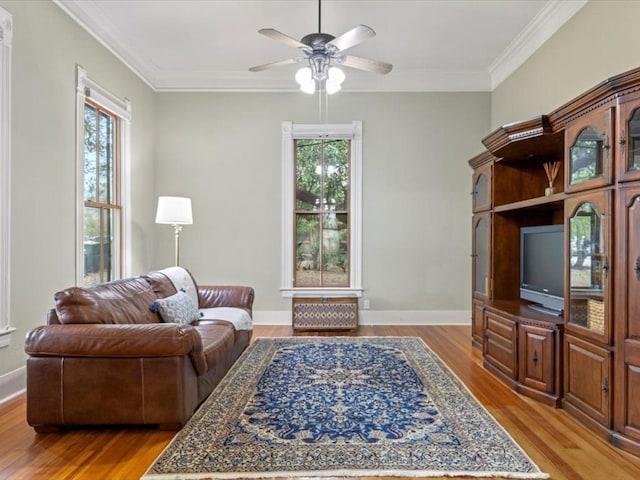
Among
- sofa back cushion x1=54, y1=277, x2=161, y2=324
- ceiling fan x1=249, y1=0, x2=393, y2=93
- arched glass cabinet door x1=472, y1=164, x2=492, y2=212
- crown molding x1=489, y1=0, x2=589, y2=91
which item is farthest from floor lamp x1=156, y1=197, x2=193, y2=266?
crown molding x1=489, y1=0, x2=589, y2=91

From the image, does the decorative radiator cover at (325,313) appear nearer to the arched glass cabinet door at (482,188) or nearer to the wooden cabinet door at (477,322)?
the wooden cabinet door at (477,322)

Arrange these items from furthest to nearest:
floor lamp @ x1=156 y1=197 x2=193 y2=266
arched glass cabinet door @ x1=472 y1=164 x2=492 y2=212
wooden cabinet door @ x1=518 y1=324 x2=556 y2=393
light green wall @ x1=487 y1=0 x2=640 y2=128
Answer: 1. floor lamp @ x1=156 y1=197 x2=193 y2=266
2. arched glass cabinet door @ x1=472 y1=164 x2=492 y2=212
3. light green wall @ x1=487 y1=0 x2=640 y2=128
4. wooden cabinet door @ x1=518 y1=324 x2=556 y2=393

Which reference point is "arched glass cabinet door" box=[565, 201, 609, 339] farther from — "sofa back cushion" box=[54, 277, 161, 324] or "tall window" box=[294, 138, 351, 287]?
"tall window" box=[294, 138, 351, 287]

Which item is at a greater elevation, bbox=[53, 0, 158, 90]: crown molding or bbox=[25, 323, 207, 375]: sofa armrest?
bbox=[53, 0, 158, 90]: crown molding

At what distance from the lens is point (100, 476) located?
2021 millimetres

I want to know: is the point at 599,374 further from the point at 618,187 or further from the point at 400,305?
the point at 400,305

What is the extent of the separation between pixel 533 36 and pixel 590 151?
8.42 ft

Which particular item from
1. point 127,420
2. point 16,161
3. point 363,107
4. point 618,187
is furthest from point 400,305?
point 16,161

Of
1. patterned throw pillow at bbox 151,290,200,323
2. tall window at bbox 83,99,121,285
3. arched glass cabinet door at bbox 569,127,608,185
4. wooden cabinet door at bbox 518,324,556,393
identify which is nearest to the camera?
arched glass cabinet door at bbox 569,127,608,185

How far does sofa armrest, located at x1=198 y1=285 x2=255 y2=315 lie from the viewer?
14.3ft

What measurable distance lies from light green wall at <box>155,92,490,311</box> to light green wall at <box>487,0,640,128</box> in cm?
97

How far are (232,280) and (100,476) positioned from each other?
12.5 ft

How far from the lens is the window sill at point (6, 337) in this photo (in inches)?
118

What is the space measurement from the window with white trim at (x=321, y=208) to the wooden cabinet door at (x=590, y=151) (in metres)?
3.14
